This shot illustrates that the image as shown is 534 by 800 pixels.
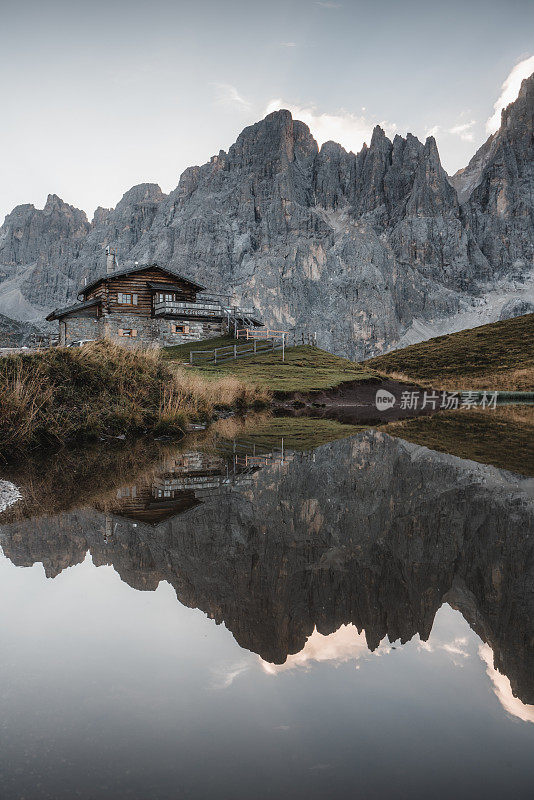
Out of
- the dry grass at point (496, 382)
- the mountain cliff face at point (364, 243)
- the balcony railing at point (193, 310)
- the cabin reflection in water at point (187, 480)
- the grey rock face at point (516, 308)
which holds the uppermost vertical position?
the mountain cliff face at point (364, 243)

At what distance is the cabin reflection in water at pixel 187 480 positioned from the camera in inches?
246

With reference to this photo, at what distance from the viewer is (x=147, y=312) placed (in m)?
53.6

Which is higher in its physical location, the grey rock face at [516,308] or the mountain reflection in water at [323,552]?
the grey rock face at [516,308]

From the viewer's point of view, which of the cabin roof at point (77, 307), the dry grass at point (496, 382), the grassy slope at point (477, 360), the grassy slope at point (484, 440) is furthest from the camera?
the grassy slope at point (477, 360)

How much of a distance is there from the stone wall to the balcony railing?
1.31 m

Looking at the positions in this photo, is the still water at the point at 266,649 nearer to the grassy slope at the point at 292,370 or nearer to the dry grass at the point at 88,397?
the dry grass at the point at 88,397

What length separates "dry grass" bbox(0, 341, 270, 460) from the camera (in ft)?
35.2

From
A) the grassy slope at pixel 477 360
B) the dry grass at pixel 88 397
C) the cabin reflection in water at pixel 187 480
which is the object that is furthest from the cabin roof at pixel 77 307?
the cabin reflection in water at pixel 187 480

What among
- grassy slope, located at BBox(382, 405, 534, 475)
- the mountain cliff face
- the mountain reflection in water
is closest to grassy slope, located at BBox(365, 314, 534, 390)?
grassy slope, located at BBox(382, 405, 534, 475)

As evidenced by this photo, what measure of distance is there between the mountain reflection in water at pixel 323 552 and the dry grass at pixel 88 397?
401cm

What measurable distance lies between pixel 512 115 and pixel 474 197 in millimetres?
39283

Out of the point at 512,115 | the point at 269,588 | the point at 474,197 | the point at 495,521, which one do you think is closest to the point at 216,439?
the point at 495,521

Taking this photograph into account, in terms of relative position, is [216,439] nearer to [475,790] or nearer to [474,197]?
[475,790]

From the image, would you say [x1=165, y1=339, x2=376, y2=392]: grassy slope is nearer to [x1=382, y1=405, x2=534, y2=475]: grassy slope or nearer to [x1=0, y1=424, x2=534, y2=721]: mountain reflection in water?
[x1=382, y1=405, x2=534, y2=475]: grassy slope
